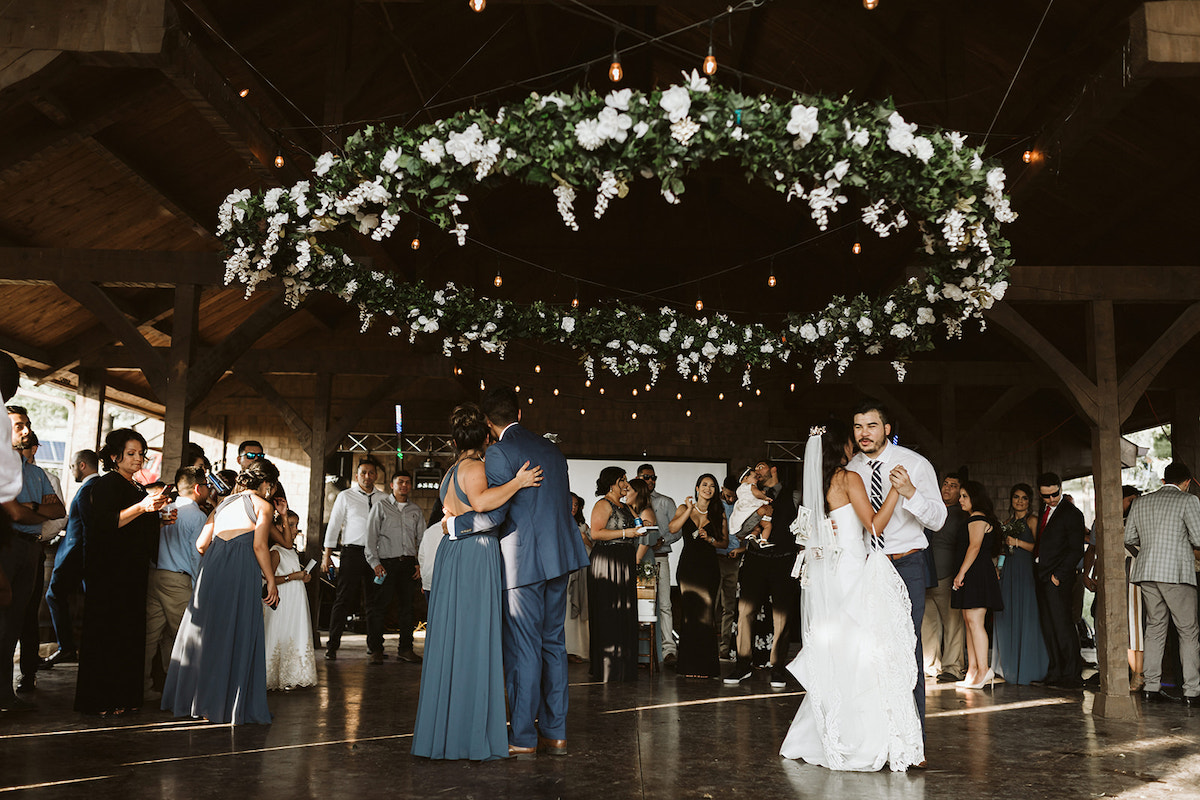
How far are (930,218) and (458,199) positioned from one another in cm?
225

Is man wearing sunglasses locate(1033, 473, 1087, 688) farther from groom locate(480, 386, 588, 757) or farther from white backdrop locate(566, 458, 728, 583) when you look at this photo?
white backdrop locate(566, 458, 728, 583)

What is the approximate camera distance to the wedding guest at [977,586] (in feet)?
24.8

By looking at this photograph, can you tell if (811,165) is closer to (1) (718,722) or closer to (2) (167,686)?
(1) (718,722)

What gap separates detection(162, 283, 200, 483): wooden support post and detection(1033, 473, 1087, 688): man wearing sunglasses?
6819mm

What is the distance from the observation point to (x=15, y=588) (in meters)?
5.64

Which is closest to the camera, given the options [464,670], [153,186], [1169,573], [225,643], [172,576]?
[464,670]

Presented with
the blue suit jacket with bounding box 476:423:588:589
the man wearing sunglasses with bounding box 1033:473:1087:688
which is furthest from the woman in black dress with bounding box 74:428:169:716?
the man wearing sunglasses with bounding box 1033:473:1087:688

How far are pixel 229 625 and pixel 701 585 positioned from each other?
378 centimetres

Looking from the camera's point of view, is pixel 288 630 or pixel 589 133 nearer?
pixel 589 133

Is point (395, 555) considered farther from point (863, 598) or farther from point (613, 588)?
point (863, 598)

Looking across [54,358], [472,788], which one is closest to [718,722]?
[472,788]

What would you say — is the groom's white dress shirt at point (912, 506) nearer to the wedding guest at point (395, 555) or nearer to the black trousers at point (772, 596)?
the black trousers at point (772, 596)

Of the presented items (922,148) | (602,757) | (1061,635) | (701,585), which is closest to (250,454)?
(602,757)

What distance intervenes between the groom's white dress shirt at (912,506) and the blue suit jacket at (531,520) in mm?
1481
